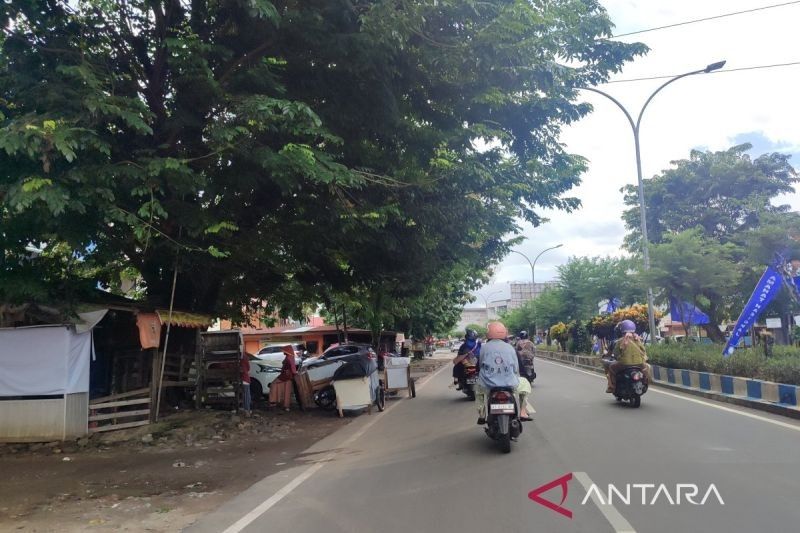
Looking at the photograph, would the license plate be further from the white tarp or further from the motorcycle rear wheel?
the white tarp

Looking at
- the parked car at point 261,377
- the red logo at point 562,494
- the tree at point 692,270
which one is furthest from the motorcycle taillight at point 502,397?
the tree at point 692,270

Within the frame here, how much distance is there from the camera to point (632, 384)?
12375 millimetres

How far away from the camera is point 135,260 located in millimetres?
11828

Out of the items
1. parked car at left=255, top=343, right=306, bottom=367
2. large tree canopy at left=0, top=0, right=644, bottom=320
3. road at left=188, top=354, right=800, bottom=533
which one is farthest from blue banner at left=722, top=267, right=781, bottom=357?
parked car at left=255, top=343, right=306, bottom=367

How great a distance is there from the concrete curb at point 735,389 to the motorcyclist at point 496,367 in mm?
6232

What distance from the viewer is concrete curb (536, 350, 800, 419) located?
11656 millimetres

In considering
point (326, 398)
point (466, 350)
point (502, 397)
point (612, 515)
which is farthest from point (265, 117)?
point (466, 350)

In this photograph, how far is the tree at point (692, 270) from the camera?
19203 millimetres

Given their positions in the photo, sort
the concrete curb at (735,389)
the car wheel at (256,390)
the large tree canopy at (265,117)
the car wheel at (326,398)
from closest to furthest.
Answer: the large tree canopy at (265,117) → the concrete curb at (735,389) → the car wheel at (326,398) → the car wheel at (256,390)

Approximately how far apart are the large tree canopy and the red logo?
15.2ft

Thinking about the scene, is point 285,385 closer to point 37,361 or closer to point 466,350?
point 466,350

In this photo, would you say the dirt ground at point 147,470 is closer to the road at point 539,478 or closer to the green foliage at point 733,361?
the road at point 539,478

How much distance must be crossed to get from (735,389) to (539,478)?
974cm

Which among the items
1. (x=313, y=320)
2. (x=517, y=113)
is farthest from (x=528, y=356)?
(x=313, y=320)
